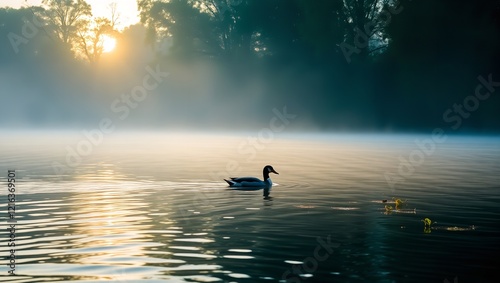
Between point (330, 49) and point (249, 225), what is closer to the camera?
point (249, 225)

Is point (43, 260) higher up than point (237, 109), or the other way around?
point (237, 109)

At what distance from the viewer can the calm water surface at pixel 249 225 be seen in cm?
1655

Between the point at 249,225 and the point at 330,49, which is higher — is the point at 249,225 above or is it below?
below

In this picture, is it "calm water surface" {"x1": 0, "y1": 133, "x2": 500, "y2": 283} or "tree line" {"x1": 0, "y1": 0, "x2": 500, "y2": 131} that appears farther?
"tree line" {"x1": 0, "y1": 0, "x2": 500, "y2": 131}

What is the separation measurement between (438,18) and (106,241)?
229 ft

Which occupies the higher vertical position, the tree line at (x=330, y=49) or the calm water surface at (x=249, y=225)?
the tree line at (x=330, y=49)

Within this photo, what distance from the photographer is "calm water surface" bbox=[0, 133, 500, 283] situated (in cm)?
1655

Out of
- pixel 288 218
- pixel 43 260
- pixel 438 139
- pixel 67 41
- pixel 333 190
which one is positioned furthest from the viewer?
pixel 67 41

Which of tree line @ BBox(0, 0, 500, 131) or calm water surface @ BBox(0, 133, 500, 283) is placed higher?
tree line @ BBox(0, 0, 500, 131)

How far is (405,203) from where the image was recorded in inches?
1119

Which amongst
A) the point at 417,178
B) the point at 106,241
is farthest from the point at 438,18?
the point at 106,241

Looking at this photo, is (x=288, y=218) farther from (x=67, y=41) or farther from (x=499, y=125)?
(x=67, y=41)

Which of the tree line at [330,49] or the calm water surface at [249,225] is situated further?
the tree line at [330,49]

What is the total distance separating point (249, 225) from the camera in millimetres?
22641
